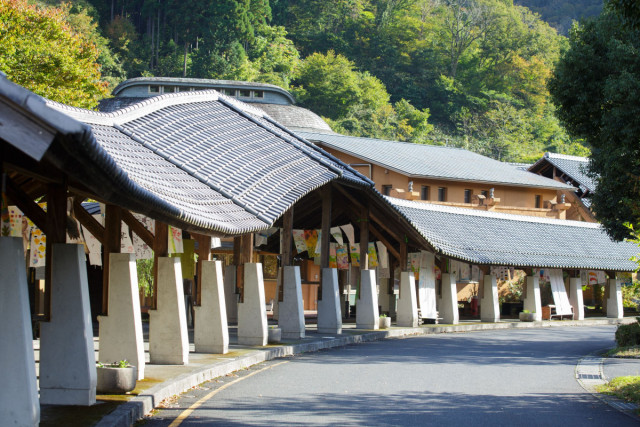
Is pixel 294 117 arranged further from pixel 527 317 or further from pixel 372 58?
pixel 372 58

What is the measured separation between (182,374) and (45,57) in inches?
916

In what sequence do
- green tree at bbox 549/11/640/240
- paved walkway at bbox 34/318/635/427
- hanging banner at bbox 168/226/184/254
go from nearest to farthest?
1. paved walkway at bbox 34/318/635/427
2. hanging banner at bbox 168/226/184/254
3. green tree at bbox 549/11/640/240

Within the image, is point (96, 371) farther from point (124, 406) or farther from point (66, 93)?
point (66, 93)

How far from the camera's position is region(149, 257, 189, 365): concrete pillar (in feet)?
47.9

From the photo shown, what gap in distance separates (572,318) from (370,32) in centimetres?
4768

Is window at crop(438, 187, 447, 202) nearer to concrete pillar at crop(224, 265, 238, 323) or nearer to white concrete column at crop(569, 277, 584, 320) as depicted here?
white concrete column at crop(569, 277, 584, 320)

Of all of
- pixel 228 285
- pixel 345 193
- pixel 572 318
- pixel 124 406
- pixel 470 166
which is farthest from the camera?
pixel 470 166

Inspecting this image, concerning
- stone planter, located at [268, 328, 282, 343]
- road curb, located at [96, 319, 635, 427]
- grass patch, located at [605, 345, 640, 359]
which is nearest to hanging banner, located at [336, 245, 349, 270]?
road curb, located at [96, 319, 635, 427]

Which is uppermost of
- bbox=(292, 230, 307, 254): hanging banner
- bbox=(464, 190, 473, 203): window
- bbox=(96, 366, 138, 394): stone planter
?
bbox=(464, 190, 473, 203): window

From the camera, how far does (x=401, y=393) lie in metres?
12.8

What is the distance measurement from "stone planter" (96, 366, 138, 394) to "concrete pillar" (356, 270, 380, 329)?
619 inches

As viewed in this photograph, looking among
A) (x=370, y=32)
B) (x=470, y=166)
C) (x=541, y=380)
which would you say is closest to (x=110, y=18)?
(x=370, y=32)

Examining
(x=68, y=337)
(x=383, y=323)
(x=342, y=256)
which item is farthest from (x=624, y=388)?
(x=342, y=256)

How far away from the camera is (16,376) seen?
26.5 feet
